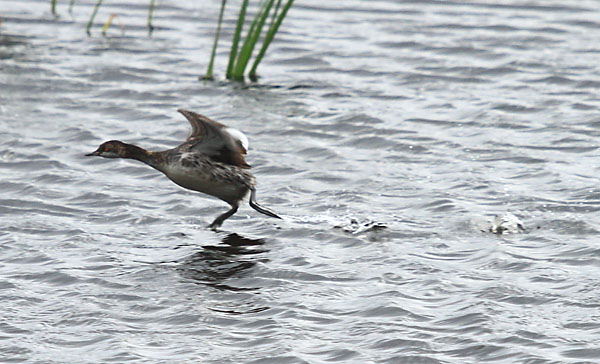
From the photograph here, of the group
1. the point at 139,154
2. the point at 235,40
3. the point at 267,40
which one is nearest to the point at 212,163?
the point at 139,154

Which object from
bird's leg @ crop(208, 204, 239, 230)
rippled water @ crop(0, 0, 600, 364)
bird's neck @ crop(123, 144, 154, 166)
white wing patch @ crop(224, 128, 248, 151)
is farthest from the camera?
bird's neck @ crop(123, 144, 154, 166)

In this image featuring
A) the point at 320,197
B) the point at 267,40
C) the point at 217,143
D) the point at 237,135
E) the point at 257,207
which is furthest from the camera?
the point at 267,40

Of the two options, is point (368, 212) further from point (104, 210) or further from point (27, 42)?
point (27, 42)

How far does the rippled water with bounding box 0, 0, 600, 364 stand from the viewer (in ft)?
21.3

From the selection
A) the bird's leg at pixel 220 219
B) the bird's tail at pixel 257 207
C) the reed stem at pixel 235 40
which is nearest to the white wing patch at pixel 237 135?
the bird's tail at pixel 257 207

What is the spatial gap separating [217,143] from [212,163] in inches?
6.5

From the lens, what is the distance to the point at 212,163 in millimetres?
8406

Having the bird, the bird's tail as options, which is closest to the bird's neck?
the bird

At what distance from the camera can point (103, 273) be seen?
7.53 m

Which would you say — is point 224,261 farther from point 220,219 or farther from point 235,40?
point 235,40

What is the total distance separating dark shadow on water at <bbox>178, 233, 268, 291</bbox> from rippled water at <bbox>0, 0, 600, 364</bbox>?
0.08 feet

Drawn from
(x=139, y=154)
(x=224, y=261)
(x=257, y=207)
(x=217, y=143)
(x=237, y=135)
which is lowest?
(x=224, y=261)

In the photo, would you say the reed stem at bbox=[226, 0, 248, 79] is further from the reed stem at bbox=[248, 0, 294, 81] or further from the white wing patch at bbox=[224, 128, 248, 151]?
the white wing patch at bbox=[224, 128, 248, 151]

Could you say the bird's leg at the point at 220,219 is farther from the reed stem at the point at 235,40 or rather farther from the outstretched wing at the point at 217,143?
the reed stem at the point at 235,40
